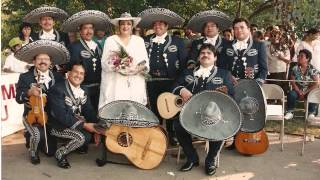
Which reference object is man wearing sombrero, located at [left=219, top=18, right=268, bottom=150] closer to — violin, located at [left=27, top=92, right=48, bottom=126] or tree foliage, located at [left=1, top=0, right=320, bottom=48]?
tree foliage, located at [left=1, top=0, right=320, bottom=48]

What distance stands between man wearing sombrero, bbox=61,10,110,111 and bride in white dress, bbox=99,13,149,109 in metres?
0.33

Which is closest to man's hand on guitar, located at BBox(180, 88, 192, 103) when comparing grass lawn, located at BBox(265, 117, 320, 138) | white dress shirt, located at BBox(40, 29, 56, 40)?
white dress shirt, located at BBox(40, 29, 56, 40)

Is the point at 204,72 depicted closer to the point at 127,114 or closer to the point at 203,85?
the point at 203,85

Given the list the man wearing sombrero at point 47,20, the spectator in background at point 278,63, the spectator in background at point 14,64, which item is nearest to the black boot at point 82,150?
the man wearing sombrero at point 47,20

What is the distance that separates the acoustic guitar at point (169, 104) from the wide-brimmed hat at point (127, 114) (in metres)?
0.30

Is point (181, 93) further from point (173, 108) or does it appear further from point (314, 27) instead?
point (314, 27)

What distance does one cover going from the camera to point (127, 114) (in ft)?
16.6

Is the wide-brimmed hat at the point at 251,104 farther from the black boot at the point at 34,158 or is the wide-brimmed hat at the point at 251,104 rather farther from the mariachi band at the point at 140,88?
the black boot at the point at 34,158

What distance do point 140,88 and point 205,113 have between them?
1.11 meters

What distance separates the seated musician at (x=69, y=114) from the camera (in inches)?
207

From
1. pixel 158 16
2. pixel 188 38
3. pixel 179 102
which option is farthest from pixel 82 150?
pixel 188 38

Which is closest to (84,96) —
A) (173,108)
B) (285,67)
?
(173,108)

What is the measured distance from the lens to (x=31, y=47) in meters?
5.28

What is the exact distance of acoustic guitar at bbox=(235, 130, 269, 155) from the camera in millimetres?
5711
